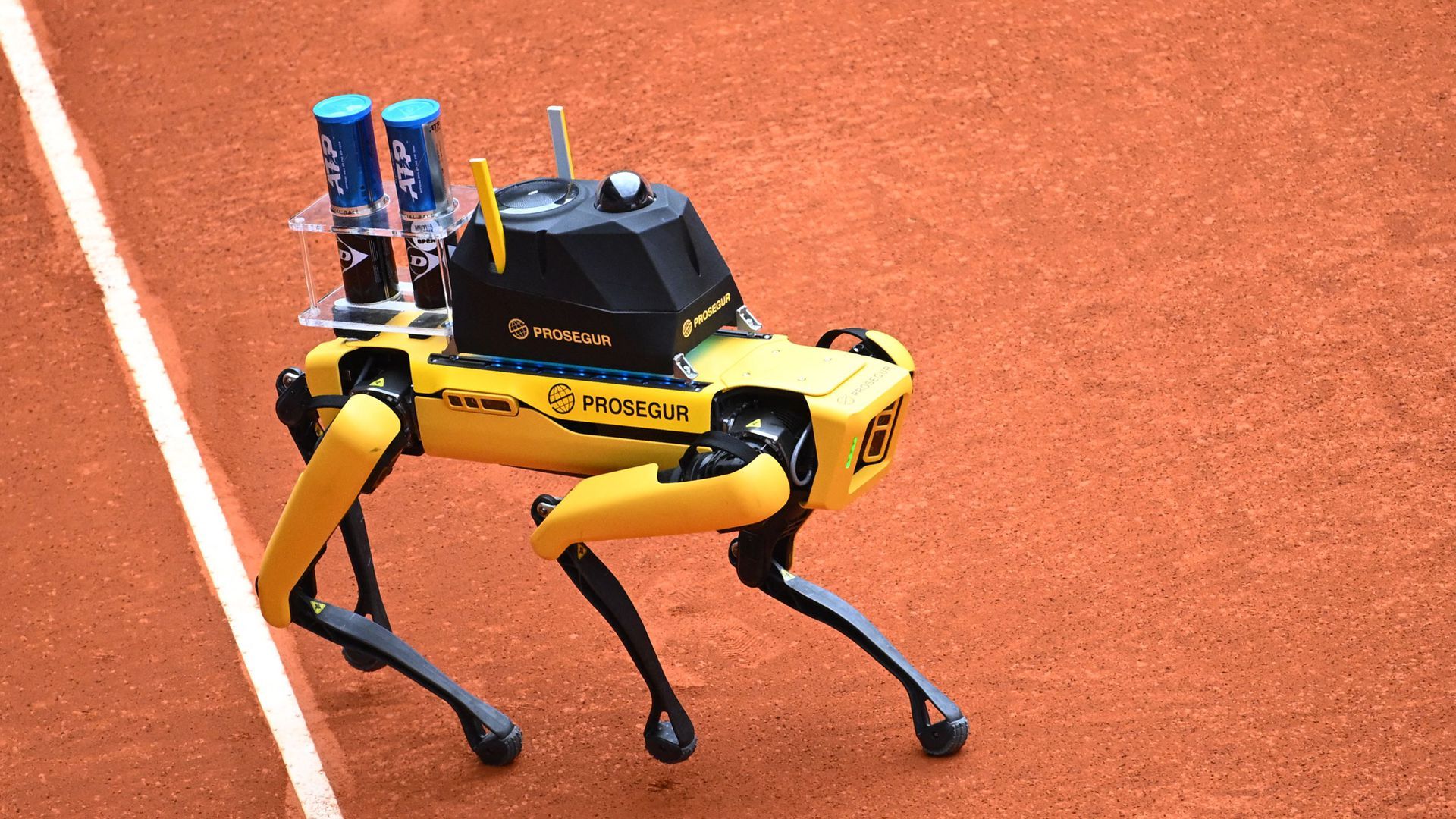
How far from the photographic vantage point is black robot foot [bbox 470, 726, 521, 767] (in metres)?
6.27

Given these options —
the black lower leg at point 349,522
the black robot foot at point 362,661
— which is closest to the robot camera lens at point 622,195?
the black lower leg at point 349,522

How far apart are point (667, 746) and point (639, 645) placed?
0.47 m

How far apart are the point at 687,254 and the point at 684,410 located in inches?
20.3

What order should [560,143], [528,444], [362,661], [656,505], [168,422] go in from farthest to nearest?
[168,422] → [362,661] → [560,143] → [528,444] → [656,505]

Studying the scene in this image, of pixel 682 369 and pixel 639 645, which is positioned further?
pixel 639 645

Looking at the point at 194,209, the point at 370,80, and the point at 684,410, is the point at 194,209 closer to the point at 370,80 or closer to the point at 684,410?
the point at 370,80

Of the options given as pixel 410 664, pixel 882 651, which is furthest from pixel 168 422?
pixel 882 651

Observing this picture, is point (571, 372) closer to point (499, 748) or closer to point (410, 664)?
point (410, 664)

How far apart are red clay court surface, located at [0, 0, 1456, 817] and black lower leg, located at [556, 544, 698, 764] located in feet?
0.86

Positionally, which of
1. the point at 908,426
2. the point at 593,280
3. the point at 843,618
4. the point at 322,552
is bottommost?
the point at 908,426

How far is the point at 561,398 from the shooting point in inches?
217

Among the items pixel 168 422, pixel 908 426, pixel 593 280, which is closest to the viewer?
pixel 593 280

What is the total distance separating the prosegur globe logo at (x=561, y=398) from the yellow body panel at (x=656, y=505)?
256mm

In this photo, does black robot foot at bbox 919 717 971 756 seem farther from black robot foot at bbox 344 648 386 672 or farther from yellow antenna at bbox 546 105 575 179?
yellow antenna at bbox 546 105 575 179
